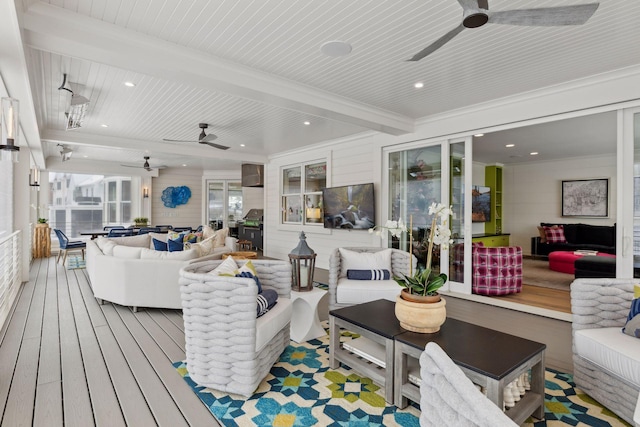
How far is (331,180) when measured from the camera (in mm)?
7004

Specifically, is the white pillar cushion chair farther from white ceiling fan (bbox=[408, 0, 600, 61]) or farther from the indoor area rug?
the indoor area rug

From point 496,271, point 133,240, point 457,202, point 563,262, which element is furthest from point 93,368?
point 563,262

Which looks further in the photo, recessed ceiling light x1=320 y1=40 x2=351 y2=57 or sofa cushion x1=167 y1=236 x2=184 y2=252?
sofa cushion x1=167 y1=236 x2=184 y2=252

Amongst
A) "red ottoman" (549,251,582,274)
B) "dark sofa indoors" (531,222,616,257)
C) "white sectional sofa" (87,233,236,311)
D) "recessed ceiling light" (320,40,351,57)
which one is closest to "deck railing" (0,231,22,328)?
"white sectional sofa" (87,233,236,311)

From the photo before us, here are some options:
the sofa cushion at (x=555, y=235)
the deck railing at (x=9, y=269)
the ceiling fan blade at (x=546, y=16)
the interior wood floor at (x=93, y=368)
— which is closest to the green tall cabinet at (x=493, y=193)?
the sofa cushion at (x=555, y=235)

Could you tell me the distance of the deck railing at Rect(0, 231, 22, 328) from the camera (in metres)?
3.82

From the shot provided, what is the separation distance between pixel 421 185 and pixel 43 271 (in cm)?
761

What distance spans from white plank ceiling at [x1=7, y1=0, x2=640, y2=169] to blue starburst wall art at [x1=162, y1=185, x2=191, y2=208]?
6.18 metres

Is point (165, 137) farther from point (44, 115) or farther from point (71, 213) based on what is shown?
point (71, 213)

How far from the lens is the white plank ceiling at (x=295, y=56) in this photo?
8.14 feet

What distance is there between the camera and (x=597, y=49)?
10.1 ft

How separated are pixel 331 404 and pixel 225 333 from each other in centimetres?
86

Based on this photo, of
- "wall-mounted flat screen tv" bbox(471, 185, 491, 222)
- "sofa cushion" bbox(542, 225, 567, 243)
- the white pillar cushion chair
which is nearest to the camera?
the white pillar cushion chair

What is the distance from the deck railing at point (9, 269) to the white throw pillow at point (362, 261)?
3815 mm
